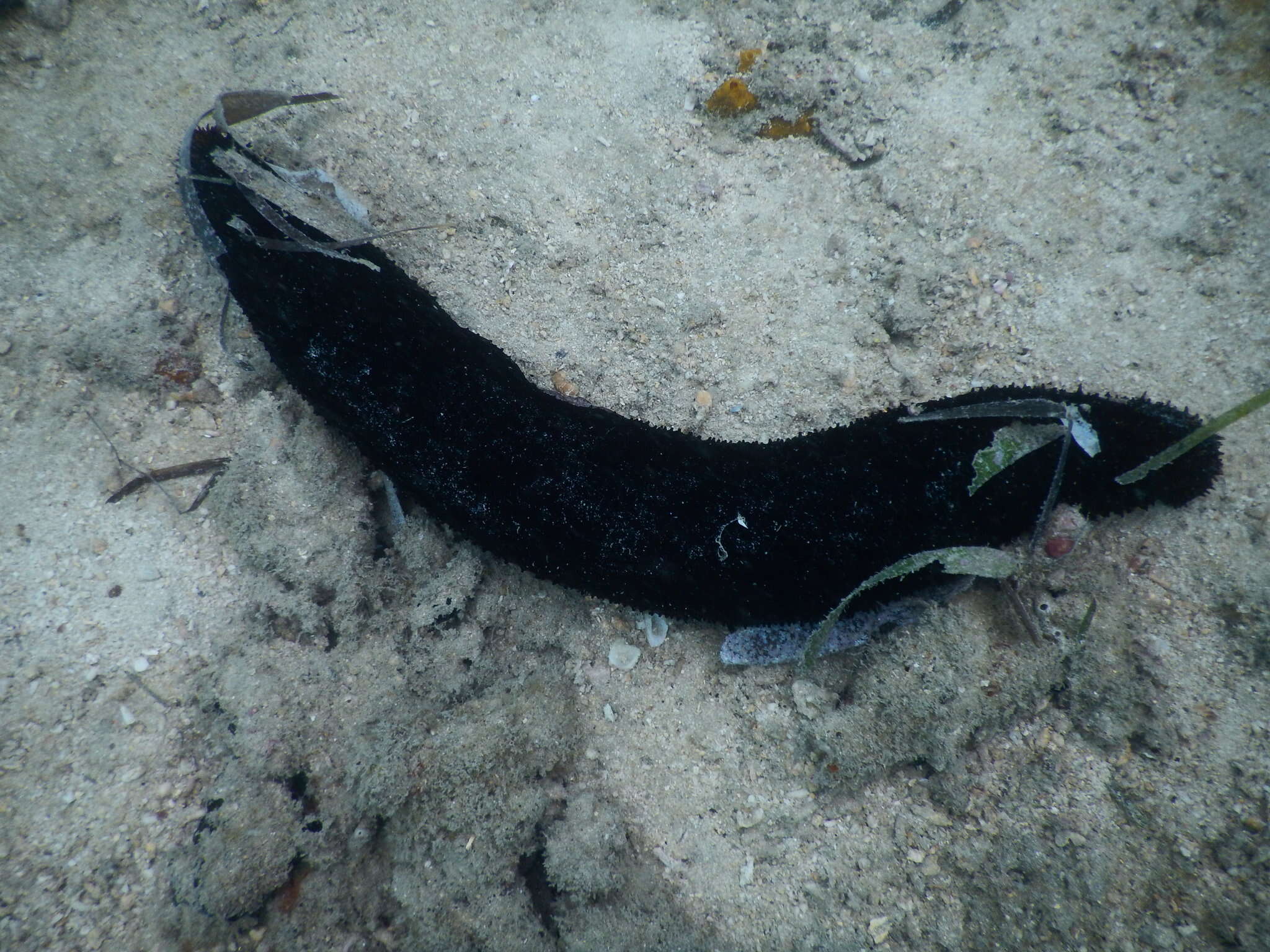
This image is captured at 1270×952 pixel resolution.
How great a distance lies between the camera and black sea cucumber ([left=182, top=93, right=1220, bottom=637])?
193 cm

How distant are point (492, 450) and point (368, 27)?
7.34 ft

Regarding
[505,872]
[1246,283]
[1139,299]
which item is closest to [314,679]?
[505,872]

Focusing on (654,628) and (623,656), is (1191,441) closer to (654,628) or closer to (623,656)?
(654,628)

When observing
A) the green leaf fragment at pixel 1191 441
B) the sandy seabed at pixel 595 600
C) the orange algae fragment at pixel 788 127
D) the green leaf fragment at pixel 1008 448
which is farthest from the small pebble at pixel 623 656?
the orange algae fragment at pixel 788 127

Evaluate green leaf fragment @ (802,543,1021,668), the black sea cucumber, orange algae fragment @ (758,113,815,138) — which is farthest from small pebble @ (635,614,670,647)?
orange algae fragment @ (758,113,815,138)

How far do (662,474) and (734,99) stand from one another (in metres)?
1.77

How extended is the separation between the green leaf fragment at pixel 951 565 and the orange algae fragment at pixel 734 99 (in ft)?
6.61

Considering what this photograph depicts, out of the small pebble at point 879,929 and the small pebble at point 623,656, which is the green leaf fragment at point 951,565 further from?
the small pebble at point 879,929

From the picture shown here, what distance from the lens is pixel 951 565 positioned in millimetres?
1898

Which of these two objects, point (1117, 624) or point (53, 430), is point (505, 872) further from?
point (53, 430)

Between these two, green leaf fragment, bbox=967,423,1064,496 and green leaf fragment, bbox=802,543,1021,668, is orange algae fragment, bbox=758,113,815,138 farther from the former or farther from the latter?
green leaf fragment, bbox=802,543,1021,668

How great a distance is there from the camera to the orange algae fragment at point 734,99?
8.73 ft

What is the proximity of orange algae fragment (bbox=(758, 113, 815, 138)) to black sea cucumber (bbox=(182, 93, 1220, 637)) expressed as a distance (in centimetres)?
139

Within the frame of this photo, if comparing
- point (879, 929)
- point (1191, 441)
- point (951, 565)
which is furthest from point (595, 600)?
point (1191, 441)
